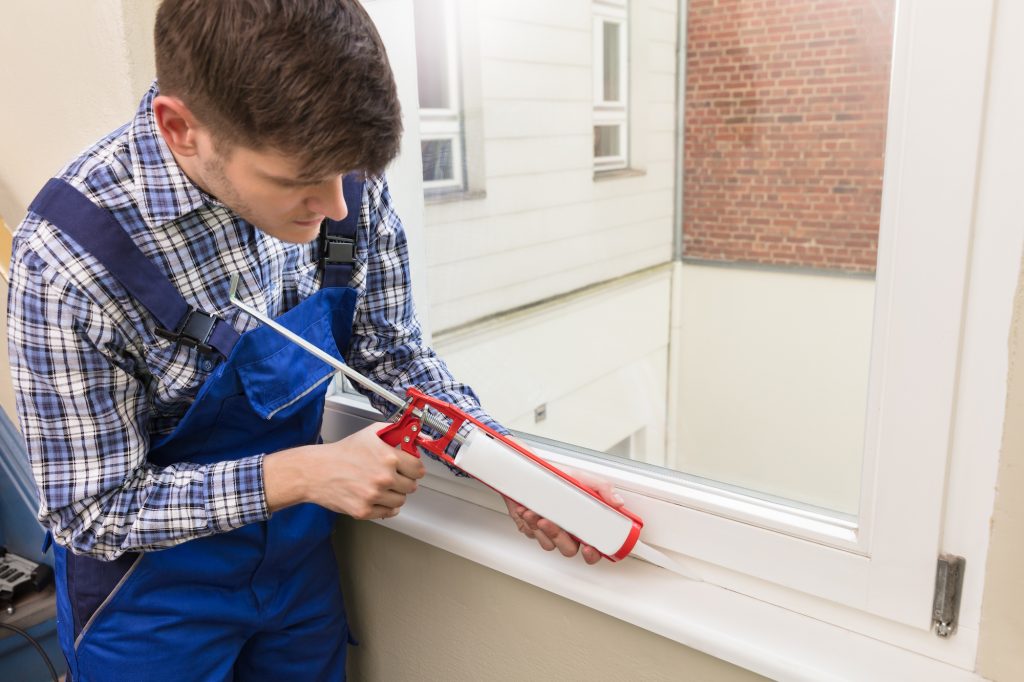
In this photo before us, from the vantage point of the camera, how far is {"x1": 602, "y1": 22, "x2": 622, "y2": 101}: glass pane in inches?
167

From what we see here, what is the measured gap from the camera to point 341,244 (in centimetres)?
99

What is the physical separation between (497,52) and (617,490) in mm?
2626

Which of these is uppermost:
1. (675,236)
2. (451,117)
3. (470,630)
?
(451,117)

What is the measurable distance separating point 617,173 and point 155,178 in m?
4.06

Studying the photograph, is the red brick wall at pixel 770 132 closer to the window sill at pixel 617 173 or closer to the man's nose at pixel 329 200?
the window sill at pixel 617 173

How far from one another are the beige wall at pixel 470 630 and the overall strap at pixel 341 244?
440mm

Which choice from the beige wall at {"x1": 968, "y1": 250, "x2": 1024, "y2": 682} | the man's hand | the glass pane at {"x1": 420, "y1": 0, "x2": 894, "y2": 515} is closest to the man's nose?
the man's hand

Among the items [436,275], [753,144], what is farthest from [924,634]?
[753,144]

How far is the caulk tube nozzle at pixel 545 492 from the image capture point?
83 cm

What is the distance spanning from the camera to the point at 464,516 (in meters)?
1.10

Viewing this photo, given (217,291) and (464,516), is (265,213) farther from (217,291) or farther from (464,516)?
(464,516)

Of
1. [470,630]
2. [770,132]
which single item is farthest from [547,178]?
[470,630]

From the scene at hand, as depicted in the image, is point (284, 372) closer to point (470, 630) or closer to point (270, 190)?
point (270, 190)

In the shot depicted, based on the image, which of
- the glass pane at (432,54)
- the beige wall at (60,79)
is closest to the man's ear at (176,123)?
the beige wall at (60,79)
